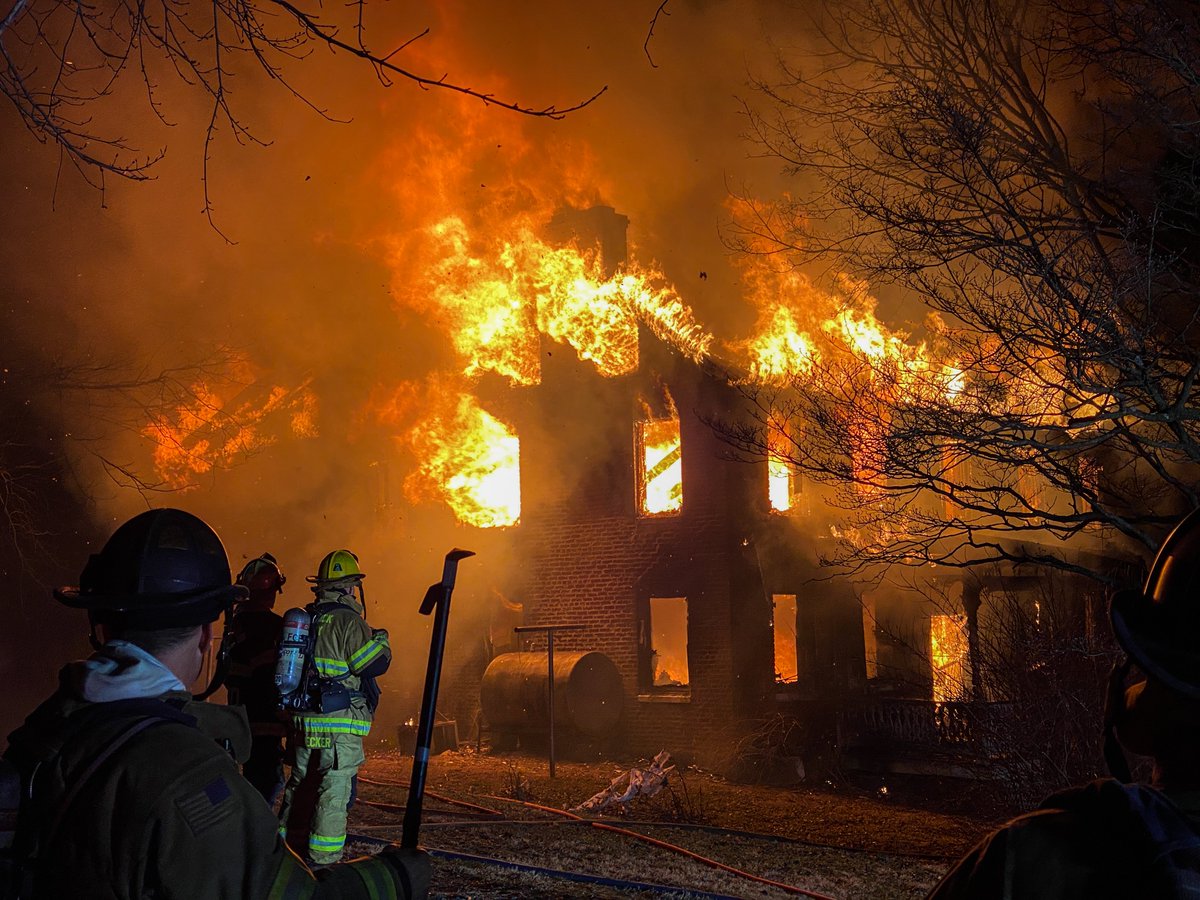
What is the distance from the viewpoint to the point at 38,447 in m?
15.8

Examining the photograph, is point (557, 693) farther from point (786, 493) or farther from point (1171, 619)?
point (1171, 619)

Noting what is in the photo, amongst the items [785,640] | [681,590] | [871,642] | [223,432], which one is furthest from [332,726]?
[785,640]

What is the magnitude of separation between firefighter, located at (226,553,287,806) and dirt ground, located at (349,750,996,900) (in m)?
1.38

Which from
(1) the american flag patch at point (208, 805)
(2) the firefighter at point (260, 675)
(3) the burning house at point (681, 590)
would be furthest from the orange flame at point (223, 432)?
(1) the american flag patch at point (208, 805)

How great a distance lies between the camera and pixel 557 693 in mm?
16531

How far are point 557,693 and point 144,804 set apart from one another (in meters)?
15.2

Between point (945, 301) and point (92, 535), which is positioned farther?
point (92, 535)

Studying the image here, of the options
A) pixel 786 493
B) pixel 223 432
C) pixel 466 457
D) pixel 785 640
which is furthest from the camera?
pixel 785 640

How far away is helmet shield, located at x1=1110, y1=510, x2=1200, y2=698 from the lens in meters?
1.32

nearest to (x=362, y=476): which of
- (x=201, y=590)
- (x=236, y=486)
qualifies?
(x=236, y=486)

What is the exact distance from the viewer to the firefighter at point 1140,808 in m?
1.20

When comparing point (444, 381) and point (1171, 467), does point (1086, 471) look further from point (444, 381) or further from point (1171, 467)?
point (444, 381)

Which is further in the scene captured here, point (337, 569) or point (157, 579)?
point (337, 569)

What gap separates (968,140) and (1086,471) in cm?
283
